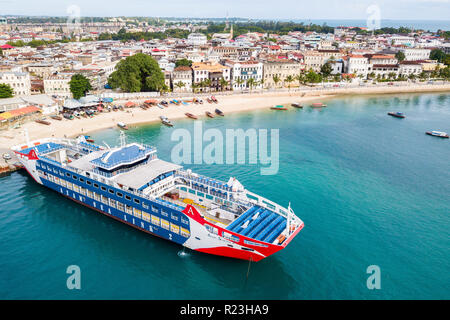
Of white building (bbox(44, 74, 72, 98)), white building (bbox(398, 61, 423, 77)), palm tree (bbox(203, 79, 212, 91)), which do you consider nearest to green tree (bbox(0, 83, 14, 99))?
white building (bbox(44, 74, 72, 98))

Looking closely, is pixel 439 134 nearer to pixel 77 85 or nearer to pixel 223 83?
pixel 223 83

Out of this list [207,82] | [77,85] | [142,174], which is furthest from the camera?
[207,82]

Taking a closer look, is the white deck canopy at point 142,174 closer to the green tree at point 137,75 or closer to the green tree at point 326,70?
the green tree at point 137,75

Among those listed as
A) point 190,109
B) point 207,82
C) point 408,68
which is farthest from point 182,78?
point 408,68

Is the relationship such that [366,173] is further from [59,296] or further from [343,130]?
[59,296]

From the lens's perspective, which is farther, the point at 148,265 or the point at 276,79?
the point at 276,79

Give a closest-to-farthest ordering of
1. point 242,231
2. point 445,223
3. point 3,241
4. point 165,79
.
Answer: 1. point 242,231
2. point 3,241
3. point 445,223
4. point 165,79

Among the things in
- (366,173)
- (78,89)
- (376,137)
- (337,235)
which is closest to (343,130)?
(376,137)
